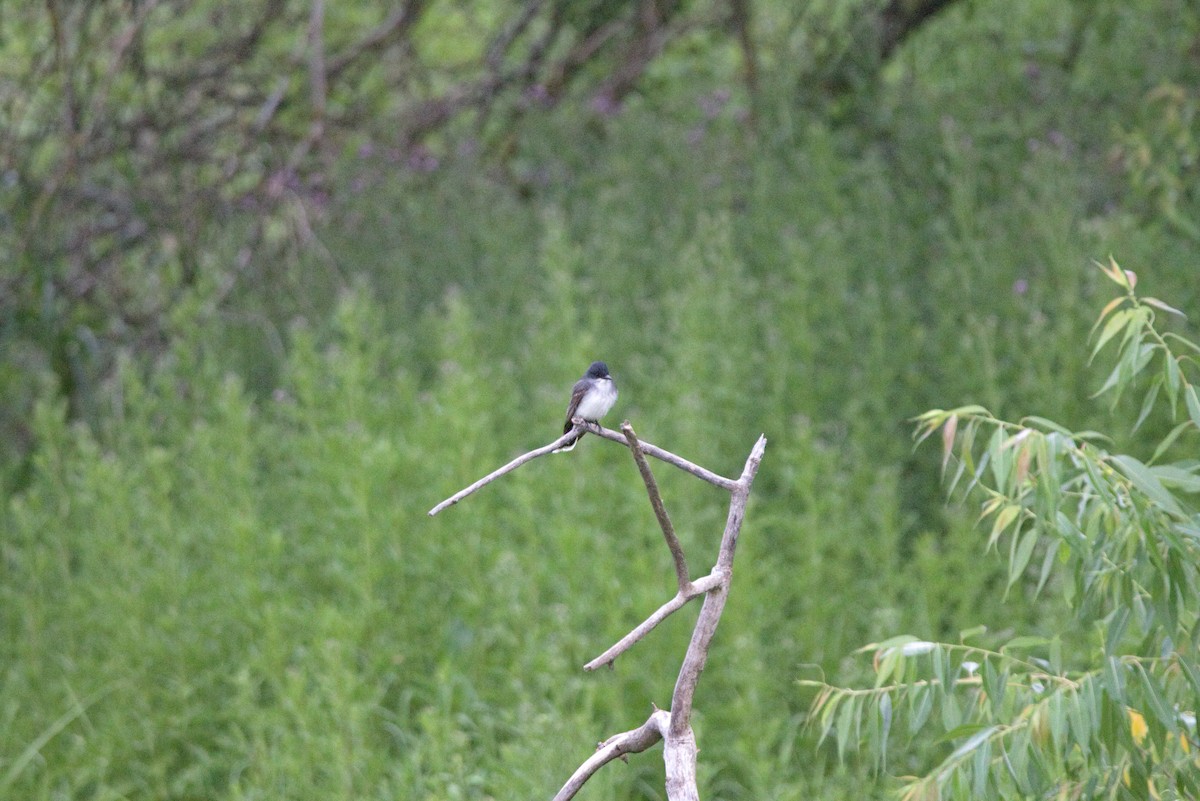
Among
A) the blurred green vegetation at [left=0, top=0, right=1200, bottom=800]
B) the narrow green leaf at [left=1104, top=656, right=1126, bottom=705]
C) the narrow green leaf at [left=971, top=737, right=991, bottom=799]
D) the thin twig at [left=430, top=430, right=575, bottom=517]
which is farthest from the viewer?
the blurred green vegetation at [left=0, top=0, right=1200, bottom=800]

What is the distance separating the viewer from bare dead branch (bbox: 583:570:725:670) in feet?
4.67

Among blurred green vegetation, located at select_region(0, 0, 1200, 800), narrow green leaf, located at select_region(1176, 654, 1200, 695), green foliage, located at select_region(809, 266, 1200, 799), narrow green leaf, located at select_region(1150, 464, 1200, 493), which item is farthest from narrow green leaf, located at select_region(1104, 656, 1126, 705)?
blurred green vegetation, located at select_region(0, 0, 1200, 800)

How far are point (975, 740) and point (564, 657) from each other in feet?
6.27

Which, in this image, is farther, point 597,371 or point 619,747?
point 597,371

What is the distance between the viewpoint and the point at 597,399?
2.10 m

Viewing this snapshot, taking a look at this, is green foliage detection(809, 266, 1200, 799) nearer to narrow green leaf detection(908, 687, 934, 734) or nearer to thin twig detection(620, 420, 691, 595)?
narrow green leaf detection(908, 687, 934, 734)

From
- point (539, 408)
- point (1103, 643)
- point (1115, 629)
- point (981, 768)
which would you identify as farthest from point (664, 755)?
point (539, 408)

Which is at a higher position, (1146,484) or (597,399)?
(597,399)

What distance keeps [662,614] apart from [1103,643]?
92 centimetres

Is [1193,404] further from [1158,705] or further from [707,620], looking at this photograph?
[707,620]

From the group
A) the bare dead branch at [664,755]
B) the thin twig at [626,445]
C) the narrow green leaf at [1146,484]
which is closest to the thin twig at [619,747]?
the bare dead branch at [664,755]

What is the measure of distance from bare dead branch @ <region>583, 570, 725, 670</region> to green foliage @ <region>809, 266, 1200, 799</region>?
44 cm

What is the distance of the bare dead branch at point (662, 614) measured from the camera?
4.67 feet

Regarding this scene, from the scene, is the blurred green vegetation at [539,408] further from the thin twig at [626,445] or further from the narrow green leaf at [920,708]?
the thin twig at [626,445]
